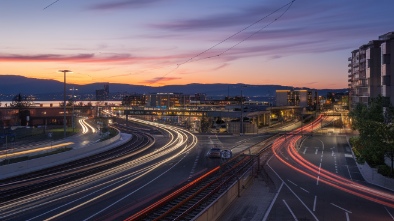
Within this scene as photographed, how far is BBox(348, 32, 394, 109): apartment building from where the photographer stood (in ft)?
154

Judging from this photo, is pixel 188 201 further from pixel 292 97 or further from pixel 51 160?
pixel 292 97

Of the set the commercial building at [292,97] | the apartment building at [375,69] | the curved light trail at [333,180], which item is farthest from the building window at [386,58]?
the commercial building at [292,97]

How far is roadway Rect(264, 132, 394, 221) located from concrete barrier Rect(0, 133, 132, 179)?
725 inches

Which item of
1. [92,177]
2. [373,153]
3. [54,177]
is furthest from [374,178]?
[54,177]

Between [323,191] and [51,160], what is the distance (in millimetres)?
22632

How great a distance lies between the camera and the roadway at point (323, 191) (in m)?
22.2

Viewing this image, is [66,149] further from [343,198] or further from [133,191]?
[343,198]

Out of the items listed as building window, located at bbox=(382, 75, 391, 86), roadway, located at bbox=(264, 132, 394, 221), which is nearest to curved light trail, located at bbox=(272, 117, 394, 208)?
roadway, located at bbox=(264, 132, 394, 221)

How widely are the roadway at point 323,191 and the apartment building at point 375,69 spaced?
31.3 feet

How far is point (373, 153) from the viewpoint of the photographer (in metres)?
28.7

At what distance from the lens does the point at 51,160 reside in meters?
36.7

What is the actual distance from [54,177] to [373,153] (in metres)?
22.3

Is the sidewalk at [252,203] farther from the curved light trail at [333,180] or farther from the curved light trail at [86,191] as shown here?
the curved light trail at [86,191]

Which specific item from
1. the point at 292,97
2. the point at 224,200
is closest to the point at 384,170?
the point at 224,200
